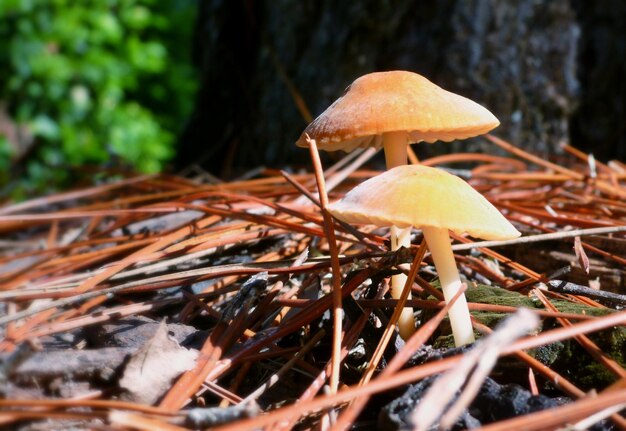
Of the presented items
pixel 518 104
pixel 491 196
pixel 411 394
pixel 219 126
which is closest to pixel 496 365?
pixel 411 394

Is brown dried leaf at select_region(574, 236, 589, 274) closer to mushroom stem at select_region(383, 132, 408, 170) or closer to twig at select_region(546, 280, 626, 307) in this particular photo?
twig at select_region(546, 280, 626, 307)

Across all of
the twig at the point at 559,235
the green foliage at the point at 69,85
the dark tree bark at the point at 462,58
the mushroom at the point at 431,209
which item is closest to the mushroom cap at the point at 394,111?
the mushroom at the point at 431,209

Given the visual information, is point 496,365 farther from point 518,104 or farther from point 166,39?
point 166,39

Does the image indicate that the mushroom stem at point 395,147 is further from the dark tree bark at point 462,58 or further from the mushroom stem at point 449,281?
the dark tree bark at point 462,58

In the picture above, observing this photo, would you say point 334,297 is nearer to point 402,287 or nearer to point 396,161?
point 402,287

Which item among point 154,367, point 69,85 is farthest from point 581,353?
point 69,85

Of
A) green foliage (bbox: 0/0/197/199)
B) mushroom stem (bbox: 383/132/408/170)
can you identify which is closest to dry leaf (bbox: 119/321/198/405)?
mushroom stem (bbox: 383/132/408/170)
